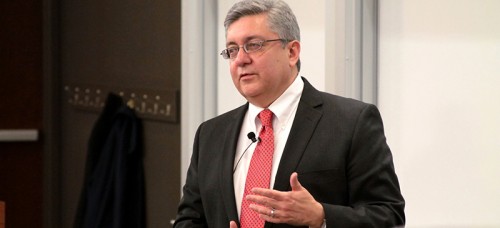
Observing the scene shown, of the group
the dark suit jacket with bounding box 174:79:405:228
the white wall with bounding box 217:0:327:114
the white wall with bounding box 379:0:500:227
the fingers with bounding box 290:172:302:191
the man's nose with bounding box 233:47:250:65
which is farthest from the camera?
the white wall with bounding box 217:0:327:114

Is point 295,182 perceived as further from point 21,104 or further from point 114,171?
point 21,104

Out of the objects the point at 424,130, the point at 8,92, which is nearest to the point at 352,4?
the point at 424,130

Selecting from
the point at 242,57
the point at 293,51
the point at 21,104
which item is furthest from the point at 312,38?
the point at 21,104

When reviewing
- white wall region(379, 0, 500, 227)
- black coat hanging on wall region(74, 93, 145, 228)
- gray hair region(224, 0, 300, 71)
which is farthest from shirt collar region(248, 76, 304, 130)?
black coat hanging on wall region(74, 93, 145, 228)

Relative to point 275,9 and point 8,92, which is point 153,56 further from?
point 275,9

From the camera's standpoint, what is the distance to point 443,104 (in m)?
2.87

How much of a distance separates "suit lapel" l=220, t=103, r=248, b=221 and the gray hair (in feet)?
0.85

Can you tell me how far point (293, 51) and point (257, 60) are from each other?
4.9 inches

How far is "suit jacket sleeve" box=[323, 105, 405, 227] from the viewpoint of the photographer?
2.24m

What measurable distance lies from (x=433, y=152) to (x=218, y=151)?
77cm

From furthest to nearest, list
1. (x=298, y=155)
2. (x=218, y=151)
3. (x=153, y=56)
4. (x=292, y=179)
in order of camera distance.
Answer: (x=153, y=56) < (x=218, y=151) < (x=298, y=155) < (x=292, y=179)

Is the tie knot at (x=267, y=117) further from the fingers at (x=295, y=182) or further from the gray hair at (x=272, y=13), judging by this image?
the fingers at (x=295, y=182)

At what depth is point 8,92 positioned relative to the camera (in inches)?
232

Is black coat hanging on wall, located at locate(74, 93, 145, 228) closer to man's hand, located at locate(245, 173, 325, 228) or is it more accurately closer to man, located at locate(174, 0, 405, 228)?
man, located at locate(174, 0, 405, 228)
